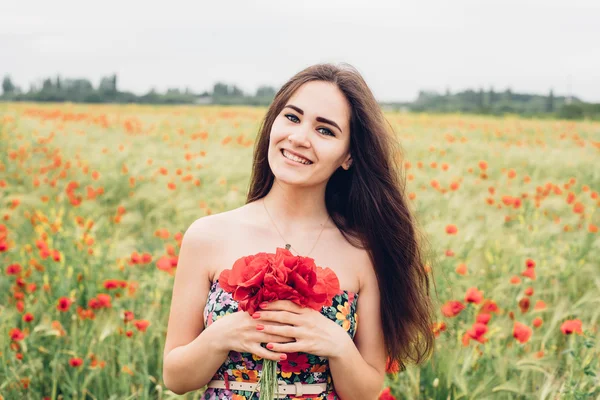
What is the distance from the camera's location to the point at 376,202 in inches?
77.0

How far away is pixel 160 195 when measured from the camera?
18.5ft

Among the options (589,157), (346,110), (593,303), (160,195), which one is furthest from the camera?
(589,157)

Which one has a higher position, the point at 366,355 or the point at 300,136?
the point at 300,136

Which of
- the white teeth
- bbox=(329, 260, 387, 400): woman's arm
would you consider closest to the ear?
the white teeth

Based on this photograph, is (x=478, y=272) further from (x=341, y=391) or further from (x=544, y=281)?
(x=341, y=391)

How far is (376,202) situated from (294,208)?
0.26 meters

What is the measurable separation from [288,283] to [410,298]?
0.69 metres

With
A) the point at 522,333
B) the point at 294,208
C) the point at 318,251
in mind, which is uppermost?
the point at 294,208

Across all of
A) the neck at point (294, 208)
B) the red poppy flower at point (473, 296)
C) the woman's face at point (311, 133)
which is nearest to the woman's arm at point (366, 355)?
the neck at point (294, 208)

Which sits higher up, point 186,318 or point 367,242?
point 367,242

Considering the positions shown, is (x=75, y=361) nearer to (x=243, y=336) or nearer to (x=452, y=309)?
(x=243, y=336)

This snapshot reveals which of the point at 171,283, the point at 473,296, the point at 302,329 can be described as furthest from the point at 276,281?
the point at 171,283

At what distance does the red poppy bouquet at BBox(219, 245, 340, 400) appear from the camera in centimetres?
134

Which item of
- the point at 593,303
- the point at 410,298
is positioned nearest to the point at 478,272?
the point at 593,303
